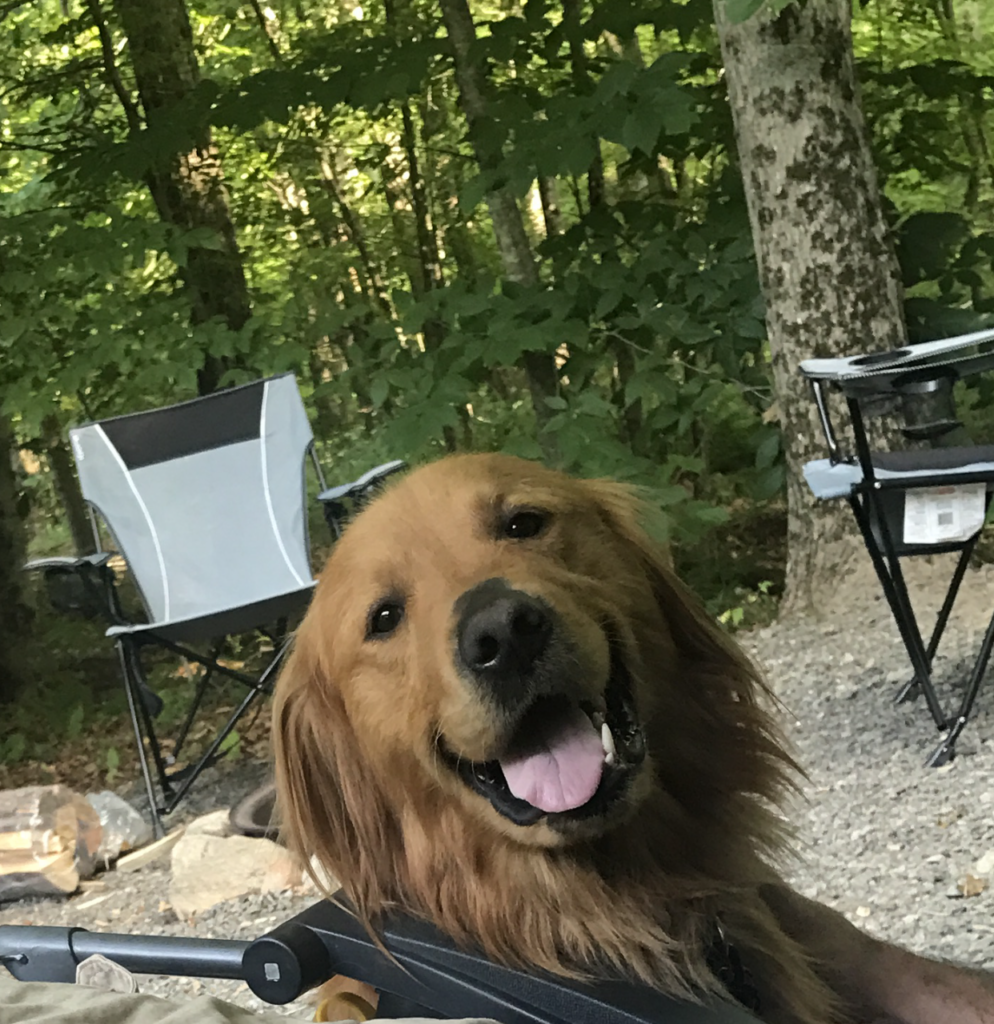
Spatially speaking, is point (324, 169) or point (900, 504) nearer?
point (900, 504)

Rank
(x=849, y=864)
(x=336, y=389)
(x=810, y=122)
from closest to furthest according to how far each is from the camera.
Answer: (x=849, y=864)
(x=810, y=122)
(x=336, y=389)

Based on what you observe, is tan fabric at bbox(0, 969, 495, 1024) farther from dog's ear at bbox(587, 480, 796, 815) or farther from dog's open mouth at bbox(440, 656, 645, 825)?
dog's ear at bbox(587, 480, 796, 815)

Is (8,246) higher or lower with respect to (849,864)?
higher

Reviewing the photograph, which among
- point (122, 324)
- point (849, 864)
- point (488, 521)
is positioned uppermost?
point (122, 324)

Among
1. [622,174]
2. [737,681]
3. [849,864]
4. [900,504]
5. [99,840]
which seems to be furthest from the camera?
[622,174]

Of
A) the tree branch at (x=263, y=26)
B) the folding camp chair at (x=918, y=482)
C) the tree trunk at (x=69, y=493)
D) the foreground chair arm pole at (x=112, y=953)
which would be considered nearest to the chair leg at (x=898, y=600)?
the folding camp chair at (x=918, y=482)

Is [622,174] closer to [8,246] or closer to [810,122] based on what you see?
[810,122]

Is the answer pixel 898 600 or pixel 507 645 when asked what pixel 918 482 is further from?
pixel 507 645

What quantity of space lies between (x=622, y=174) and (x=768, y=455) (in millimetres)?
1567

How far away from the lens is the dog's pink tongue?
137 cm

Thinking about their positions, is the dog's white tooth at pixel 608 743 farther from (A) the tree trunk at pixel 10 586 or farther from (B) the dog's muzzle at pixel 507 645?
(A) the tree trunk at pixel 10 586

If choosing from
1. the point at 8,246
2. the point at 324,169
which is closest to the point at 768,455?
the point at 8,246

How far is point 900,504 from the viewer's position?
2891 millimetres

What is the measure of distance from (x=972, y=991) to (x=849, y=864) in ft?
3.31
